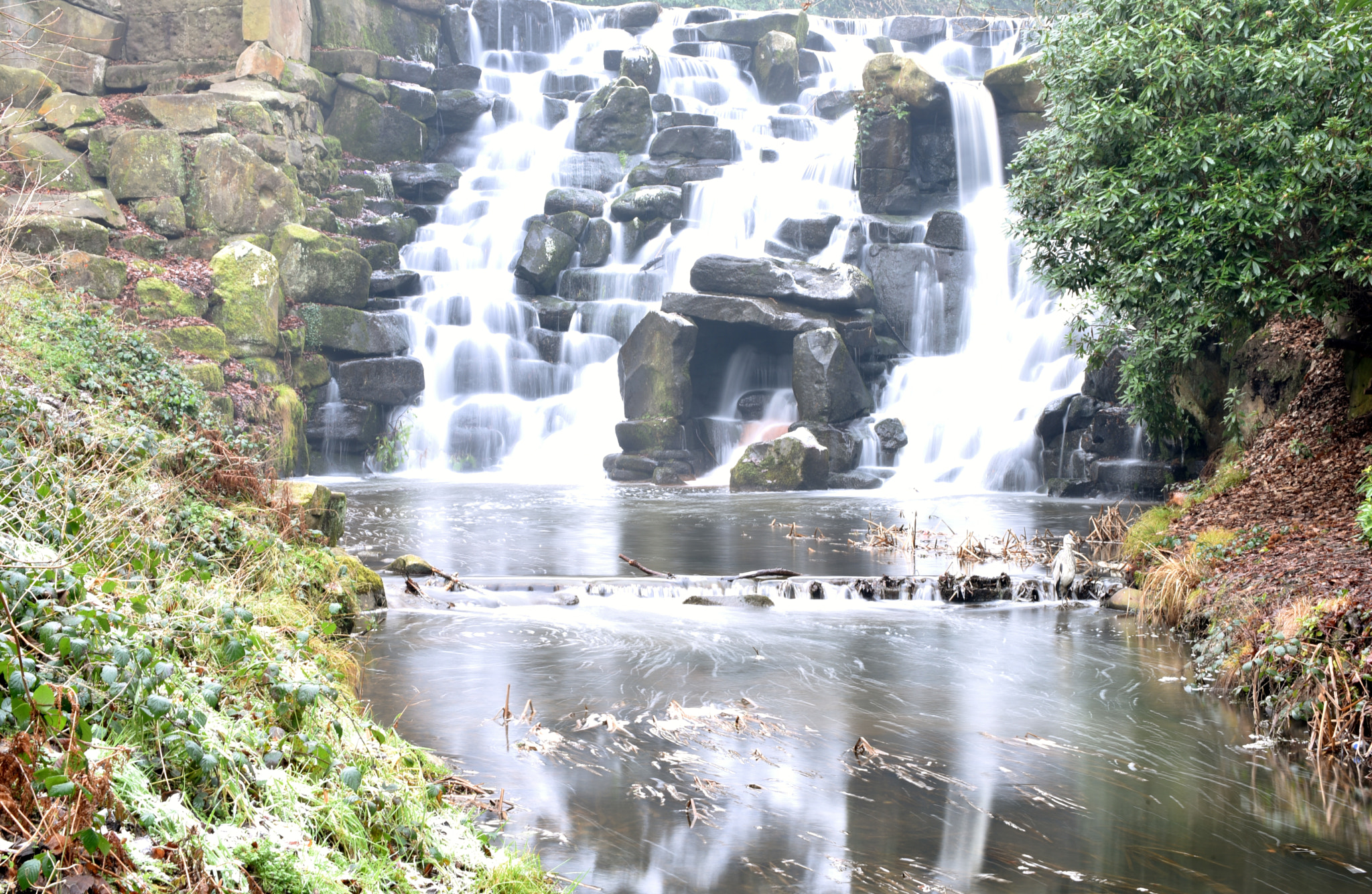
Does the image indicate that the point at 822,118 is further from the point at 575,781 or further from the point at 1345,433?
the point at 575,781

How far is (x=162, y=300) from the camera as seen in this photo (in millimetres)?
21094

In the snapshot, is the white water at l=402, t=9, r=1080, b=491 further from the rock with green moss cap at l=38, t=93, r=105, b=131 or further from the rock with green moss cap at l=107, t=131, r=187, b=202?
the rock with green moss cap at l=38, t=93, r=105, b=131

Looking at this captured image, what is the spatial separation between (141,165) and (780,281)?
53.1ft

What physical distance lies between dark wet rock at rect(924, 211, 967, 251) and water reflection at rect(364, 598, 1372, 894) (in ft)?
67.5

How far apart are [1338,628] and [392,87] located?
35059 mm

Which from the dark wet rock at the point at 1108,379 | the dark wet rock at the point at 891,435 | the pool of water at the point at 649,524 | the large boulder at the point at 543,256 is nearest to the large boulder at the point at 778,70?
the large boulder at the point at 543,256

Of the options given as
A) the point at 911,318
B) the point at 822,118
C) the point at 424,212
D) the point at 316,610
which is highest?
the point at 822,118

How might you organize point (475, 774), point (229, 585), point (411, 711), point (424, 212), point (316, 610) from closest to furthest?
point (475, 774)
point (229, 585)
point (411, 711)
point (316, 610)
point (424, 212)

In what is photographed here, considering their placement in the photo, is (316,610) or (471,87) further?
(471,87)

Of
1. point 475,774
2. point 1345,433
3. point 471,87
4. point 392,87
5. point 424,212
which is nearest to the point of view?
point 475,774

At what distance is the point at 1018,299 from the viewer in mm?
28203

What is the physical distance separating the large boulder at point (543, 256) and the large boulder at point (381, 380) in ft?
16.2

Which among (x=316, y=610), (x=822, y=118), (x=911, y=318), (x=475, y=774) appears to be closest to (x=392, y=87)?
(x=822, y=118)

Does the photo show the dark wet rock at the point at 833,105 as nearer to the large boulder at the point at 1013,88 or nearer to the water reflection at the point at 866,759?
the large boulder at the point at 1013,88
